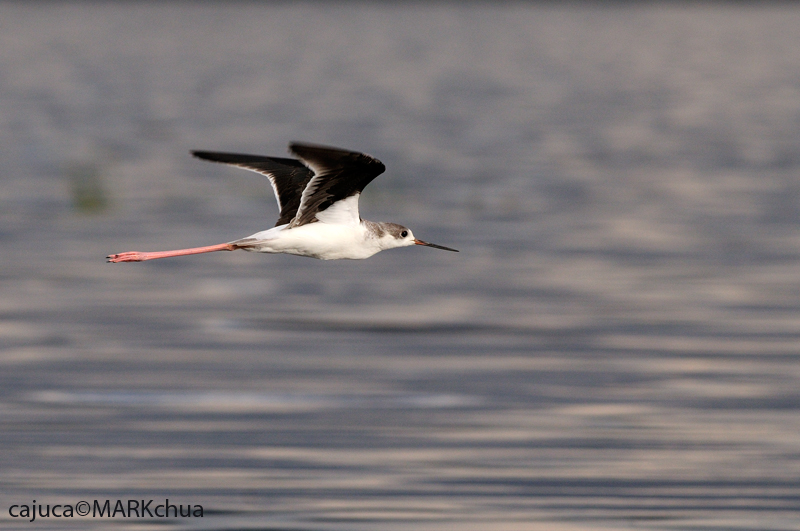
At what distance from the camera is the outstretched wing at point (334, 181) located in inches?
403

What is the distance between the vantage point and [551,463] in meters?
12.6

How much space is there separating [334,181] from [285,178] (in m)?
1.16

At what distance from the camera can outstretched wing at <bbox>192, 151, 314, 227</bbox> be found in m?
11.6

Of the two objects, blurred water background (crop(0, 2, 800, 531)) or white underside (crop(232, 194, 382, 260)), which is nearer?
white underside (crop(232, 194, 382, 260))

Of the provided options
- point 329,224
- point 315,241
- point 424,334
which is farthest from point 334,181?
point 424,334

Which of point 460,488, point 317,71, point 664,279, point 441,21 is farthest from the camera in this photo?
point 441,21

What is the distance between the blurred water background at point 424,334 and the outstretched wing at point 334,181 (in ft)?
7.64

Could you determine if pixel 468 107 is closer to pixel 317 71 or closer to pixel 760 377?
pixel 317 71

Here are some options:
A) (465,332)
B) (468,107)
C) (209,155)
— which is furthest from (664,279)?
(468,107)

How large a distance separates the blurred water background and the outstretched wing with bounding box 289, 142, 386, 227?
233cm

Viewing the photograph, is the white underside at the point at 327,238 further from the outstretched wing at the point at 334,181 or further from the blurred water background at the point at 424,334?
the blurred water background at the point at 424,334

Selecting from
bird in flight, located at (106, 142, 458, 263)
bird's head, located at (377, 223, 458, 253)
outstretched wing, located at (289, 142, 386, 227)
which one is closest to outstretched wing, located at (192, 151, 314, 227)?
bird in flight, located at (106, 142, 458, 263)

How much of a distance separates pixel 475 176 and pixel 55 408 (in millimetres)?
18614

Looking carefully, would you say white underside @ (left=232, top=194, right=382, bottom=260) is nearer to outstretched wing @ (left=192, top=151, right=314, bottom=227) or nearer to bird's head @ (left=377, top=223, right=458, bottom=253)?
bird's head @ (left=377, top=223, right=458, bottom=253)
